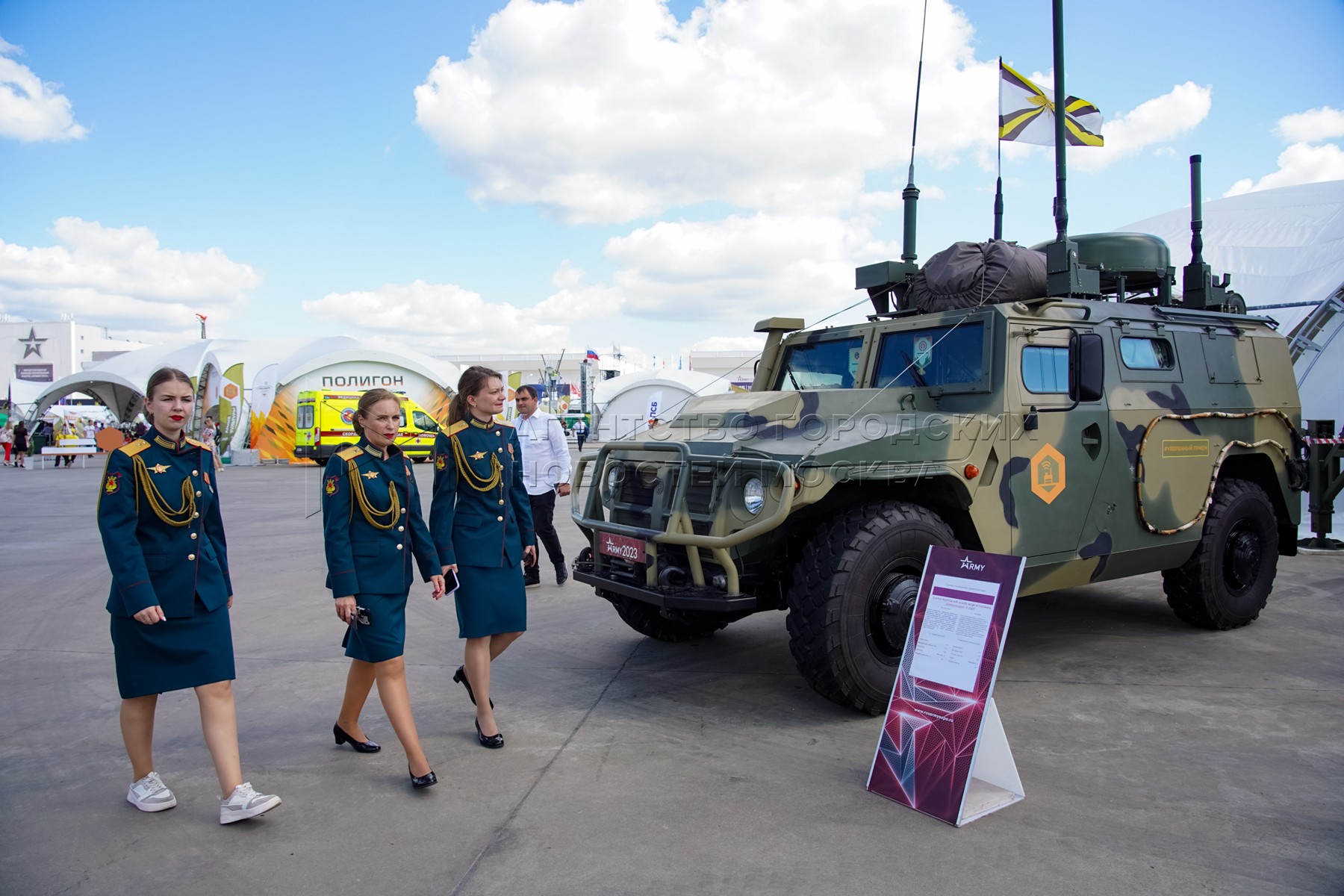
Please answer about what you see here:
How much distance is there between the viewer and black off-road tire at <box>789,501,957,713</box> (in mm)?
4047

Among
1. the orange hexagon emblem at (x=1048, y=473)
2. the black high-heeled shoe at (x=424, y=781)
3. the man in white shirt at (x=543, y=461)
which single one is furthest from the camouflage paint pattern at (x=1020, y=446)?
the man in white shirt at (x=543, y=461)

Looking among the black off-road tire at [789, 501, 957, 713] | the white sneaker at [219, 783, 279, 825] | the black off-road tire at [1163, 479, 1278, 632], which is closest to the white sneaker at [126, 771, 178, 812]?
the white sneaker at [219, 783, 279, 825]

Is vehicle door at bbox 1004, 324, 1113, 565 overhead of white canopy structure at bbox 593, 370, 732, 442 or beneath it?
beneath

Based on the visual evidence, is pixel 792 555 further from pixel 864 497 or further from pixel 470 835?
pixel 470 835

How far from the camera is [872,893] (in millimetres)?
2721

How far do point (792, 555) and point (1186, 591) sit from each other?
308cm

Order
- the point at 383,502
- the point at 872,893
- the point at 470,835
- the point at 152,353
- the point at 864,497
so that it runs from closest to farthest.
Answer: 1. the point at 872,893
2. the point at 470,835
3. the point at 383,502
4. the point at 864,497
5. the point at 152,353

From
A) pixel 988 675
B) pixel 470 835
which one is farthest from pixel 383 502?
pixel 988 675

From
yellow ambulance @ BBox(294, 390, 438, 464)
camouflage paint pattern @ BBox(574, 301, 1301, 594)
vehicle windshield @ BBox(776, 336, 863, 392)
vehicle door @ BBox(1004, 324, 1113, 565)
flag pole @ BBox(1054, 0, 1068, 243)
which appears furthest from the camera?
yellow ambulance @ BBox(294, 390, 438, 464)

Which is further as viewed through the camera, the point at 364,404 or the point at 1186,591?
the point at 1186,591

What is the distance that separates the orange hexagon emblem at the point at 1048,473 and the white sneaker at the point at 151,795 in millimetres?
4203

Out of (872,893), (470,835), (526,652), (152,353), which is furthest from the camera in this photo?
(152,353)

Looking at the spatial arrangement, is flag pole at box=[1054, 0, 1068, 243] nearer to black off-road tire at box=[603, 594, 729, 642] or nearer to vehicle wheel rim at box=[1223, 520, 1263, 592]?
vehicle wheel rim at box=[1223, 520, 1263, 592]

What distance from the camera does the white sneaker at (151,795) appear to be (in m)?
3.33
